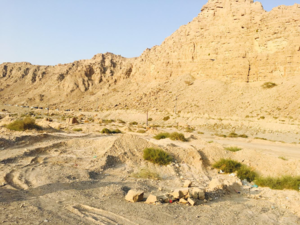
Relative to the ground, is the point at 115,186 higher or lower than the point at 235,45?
lower

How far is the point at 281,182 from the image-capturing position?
9.10 meters

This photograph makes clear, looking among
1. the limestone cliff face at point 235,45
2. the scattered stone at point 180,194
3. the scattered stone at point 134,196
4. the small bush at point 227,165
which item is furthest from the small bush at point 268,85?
the scattered stone at point 134,196

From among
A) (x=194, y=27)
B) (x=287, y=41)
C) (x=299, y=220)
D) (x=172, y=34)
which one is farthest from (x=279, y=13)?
(x=299, y=220)

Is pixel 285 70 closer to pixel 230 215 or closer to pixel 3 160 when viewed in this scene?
pixel 230 215

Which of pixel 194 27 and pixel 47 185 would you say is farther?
pixel 194 27

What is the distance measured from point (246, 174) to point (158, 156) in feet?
13.9

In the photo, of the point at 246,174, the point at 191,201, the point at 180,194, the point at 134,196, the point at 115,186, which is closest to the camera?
the point at 134,196

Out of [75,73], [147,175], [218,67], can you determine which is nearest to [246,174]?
[147,175]

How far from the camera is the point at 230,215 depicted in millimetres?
6082

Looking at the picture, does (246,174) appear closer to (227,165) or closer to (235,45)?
(227,165)

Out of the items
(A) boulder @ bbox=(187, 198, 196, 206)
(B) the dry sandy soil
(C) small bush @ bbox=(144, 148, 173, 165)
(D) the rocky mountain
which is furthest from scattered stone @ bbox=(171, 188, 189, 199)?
(D) the rocky mountain

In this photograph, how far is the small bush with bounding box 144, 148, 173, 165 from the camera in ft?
33.9

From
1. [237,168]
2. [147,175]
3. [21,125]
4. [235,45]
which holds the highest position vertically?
[235,45]

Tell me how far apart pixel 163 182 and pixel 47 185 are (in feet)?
13.8
